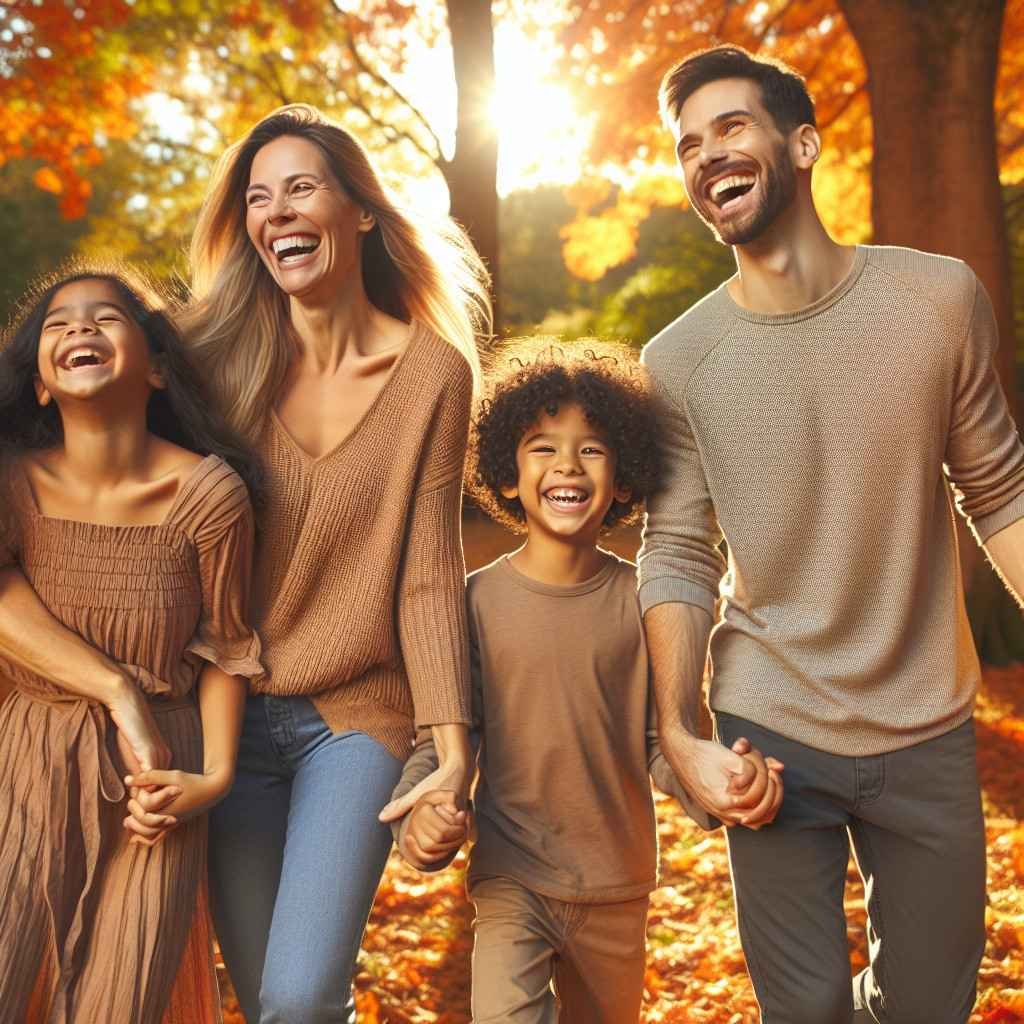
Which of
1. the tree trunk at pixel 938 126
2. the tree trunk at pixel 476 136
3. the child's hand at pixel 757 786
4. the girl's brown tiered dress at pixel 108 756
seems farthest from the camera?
the tree trunk at pixel 476 136

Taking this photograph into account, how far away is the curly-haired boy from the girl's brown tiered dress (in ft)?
1.79

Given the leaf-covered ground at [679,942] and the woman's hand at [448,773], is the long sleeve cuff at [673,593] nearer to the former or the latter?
the woman's hand at [448,773]

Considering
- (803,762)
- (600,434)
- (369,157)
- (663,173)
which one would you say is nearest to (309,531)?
(600,434)

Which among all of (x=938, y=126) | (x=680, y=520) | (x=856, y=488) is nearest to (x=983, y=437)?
(x=856, y=488)

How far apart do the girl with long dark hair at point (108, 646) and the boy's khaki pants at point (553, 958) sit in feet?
2.14

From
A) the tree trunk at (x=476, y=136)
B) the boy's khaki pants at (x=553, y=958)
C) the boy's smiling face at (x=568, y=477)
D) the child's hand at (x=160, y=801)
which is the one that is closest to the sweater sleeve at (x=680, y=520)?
the boy's smiling face at (x=568, y=477)

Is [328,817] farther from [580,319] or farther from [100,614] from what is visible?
[580,319]

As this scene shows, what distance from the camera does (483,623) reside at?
10.6 ft

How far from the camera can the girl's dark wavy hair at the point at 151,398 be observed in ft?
9.59

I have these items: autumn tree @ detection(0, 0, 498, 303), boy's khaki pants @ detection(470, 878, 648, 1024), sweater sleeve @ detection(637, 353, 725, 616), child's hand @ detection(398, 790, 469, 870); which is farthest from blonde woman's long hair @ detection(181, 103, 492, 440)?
autumn tree @ detection(0, 0, 498, 303)

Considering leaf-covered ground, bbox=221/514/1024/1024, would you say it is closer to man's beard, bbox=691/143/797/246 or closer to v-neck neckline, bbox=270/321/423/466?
v-neck neckline, bbox=270/321/423/466

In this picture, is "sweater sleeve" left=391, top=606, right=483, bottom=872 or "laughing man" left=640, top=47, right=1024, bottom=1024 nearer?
"sweater sleeve" left=391, top=606, right=483, bottom=872

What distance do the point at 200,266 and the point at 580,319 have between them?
2237 cm

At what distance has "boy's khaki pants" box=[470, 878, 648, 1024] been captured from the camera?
3004 mm
